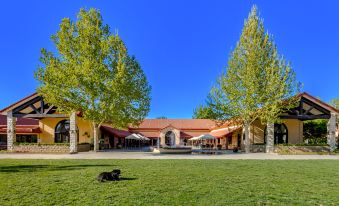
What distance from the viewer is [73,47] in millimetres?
29281

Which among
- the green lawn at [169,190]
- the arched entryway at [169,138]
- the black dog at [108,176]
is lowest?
the arched entryway at [169,138]

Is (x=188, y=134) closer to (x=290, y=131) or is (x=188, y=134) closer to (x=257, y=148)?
(x=290, y=131)

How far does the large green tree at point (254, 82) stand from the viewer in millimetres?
30047

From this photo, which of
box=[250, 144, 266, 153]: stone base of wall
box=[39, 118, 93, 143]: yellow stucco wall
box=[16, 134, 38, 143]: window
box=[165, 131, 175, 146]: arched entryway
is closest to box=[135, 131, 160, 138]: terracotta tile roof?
box=[165, 131, 175, 146]: arched entryway

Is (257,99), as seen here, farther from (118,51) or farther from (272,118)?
(118,51)

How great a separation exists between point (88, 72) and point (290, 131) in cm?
2315

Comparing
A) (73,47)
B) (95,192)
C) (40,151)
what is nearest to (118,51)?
(73,47)

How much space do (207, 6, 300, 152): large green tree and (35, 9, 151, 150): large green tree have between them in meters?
9.46

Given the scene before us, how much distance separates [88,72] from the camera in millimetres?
28125

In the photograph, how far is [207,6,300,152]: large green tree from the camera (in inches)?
1183

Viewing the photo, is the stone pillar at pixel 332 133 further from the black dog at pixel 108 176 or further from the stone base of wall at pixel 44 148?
the black dog at pixel 108 176

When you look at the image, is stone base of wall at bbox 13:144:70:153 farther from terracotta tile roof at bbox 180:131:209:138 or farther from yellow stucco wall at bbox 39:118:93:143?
terracotta tile roof at bbox 180:131:209:138

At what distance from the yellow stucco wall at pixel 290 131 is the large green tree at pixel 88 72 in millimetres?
15002

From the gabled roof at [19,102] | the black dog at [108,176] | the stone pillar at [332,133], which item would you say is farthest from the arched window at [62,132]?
the stone pillar at [332,133]
